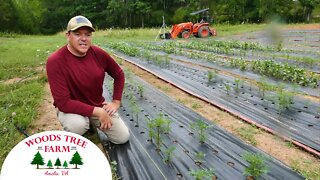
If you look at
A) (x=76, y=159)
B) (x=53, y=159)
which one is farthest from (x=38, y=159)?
(x=76, y=159)

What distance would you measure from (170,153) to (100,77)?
41.2 inches

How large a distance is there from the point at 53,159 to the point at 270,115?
317 centimetres

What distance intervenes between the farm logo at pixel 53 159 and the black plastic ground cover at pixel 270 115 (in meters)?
2.33

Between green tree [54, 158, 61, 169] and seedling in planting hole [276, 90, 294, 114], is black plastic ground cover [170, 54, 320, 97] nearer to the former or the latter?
seedling in planting hole [276, 90, 294, 114]

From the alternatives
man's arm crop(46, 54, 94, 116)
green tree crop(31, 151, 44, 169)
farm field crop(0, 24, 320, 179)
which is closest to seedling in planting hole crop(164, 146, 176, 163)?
farm field crop(0, 24, 320, 179)

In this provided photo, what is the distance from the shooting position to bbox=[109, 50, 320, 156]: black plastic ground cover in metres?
3.56

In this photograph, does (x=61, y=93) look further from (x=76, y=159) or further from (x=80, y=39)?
(x=76, y=159)

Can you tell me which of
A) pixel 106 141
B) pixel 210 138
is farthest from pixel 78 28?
pixel 210 138

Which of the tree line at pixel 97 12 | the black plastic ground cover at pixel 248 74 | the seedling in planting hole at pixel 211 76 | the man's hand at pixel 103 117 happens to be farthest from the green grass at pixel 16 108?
the tree line at pixel 97 12

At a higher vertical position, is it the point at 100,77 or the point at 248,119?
the point at 100,77

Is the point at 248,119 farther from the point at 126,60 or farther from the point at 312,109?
the point at 126,60

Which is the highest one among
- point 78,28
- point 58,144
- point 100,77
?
point 78,28

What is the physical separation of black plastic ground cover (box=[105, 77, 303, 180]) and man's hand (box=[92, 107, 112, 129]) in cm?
34

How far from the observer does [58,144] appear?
184cm
